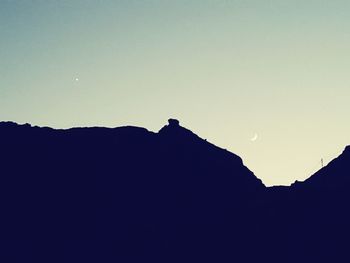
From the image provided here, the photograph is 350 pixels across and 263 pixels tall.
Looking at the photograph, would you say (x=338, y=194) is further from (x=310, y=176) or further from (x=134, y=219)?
(x=134, y=219)

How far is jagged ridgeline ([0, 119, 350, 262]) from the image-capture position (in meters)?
85.7

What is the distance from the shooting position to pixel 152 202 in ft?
303

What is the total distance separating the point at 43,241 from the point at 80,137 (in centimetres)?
2273

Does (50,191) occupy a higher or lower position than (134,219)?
higher

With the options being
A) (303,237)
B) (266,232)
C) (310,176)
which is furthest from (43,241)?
(310,176)

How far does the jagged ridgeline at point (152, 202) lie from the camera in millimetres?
85688

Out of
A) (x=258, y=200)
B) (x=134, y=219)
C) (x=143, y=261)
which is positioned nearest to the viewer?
(x=143, y=261)

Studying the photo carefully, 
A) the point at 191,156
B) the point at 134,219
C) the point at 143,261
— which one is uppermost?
the point at 191,156

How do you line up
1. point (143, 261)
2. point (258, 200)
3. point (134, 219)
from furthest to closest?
point (258, 200) → point (134, 219) → point (143, 261)

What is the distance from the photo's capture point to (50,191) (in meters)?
91.5

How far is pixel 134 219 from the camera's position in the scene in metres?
89.9

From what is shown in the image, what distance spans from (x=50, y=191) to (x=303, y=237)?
48.8 meters

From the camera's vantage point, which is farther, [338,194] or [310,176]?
[310,176]

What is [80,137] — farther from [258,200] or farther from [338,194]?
[338,194]
